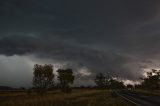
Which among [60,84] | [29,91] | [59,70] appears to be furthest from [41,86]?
[59,70]

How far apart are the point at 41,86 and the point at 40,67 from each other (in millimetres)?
5425

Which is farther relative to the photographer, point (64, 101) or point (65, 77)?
point (65, 77)

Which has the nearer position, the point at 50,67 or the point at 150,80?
the point at 50,67

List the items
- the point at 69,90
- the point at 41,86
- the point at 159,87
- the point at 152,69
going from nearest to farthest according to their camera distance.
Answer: the point at 41,86
the point at 69,90
the point at 152,69
the point at 159,87

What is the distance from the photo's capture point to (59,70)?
122 meters

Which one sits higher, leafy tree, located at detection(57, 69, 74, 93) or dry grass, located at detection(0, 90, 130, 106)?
leafy tree, located at detection(57, 69, 74, 93)

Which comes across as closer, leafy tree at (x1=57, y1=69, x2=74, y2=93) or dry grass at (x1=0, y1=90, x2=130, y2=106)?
dry grass at (x1=0, y1=90, x2=130, y2=106)

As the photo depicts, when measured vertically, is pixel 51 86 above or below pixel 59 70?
below

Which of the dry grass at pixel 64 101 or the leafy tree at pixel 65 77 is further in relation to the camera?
the leafy tree at pixel 65 77

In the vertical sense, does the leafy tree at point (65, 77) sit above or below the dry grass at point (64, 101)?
above

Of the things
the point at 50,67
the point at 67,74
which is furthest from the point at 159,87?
the point at 50,67

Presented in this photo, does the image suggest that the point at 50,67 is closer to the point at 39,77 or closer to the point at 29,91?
the point at 39,77

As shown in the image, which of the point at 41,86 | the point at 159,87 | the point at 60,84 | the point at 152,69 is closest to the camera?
the point at 41,86

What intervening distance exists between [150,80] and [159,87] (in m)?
16.1
